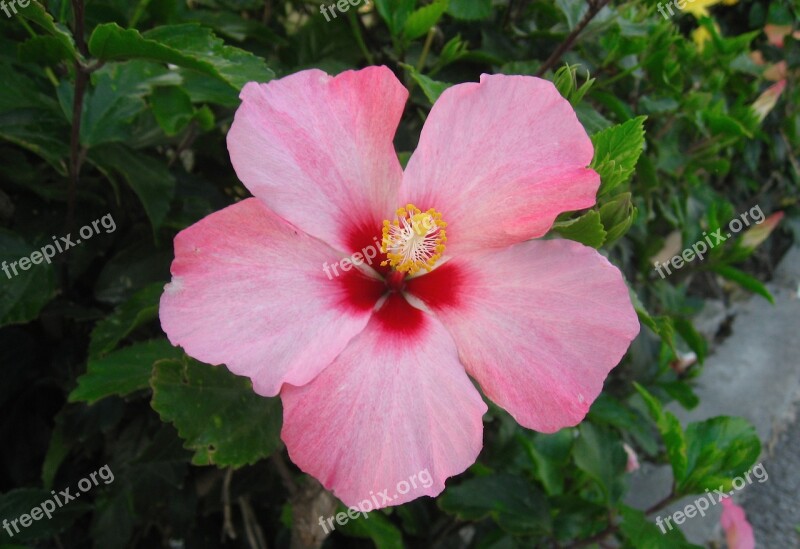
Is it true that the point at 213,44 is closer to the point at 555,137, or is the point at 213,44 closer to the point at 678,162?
the point at 555,137

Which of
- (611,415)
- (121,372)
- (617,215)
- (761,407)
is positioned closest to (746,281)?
(611,415)

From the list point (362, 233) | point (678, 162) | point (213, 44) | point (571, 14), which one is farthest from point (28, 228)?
point (678, 162)

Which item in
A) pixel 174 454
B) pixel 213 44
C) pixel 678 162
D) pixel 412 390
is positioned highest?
pixel 213 44

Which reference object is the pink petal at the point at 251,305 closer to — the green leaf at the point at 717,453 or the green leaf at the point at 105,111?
the green leaf at the point at 105,111

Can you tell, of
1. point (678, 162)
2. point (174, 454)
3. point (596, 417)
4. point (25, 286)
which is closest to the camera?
point (25, 286)

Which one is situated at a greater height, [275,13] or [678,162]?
[275,13]

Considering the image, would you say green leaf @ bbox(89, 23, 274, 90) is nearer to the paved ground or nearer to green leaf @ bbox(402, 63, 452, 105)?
green leaf @ bbox(402, 63, 452, 105)

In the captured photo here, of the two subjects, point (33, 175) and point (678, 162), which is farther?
point (678, 162)
